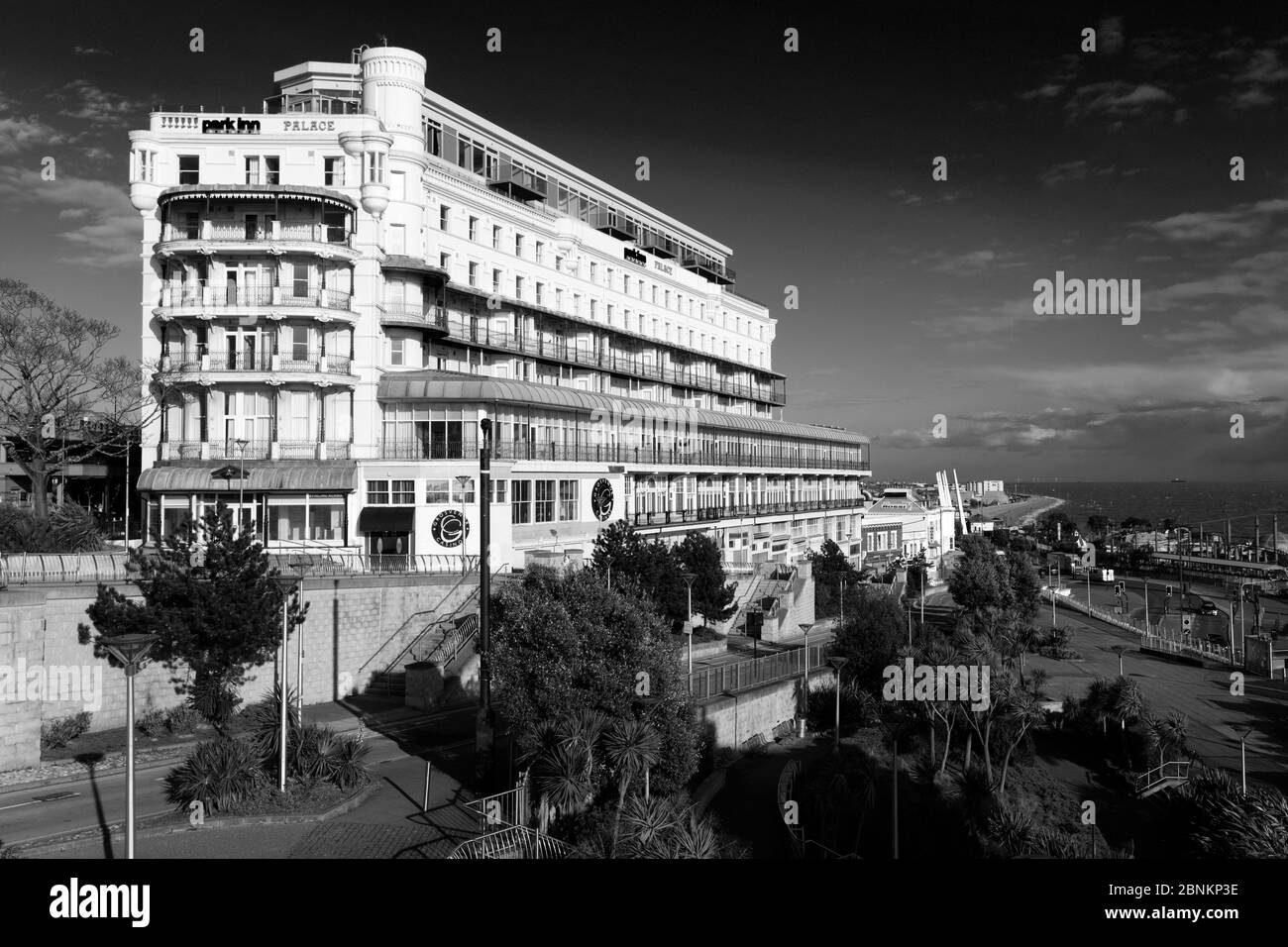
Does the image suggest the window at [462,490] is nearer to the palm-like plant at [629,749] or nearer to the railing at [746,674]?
the railing at [746,674]

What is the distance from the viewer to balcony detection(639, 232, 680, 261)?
7412 cm

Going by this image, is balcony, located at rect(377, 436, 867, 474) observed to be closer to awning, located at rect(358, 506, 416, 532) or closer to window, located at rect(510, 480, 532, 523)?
window, located at rect(510, 480, 532, 523)

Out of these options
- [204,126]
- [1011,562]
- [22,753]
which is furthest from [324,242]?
[1011,562]

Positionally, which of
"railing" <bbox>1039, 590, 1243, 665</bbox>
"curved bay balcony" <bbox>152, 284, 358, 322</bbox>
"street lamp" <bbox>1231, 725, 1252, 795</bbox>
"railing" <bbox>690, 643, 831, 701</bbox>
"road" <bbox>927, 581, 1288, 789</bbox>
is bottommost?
"railing" <bbox>1039, 590, 1243, 665</bbox>

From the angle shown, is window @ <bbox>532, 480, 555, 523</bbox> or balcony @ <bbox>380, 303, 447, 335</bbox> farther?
window @ <bbox>532, 480, 555, 523</bbox>

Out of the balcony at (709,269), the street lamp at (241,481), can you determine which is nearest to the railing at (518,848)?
the street lamp at (241,481)

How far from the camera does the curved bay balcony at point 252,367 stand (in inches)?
1592

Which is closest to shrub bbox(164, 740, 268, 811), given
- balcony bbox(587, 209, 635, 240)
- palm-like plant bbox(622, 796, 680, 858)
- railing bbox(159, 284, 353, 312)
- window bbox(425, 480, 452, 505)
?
palm-like plant bbox(622, 796, 680, 858)

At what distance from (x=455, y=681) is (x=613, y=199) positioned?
160 feet

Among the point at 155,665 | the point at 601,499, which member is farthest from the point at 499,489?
the point at 155,665

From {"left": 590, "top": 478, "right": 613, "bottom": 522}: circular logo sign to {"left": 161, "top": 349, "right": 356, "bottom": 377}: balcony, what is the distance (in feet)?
56.2

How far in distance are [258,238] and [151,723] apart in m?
24.7

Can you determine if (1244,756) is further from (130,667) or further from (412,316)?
(412,316)

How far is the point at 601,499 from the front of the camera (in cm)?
5206
